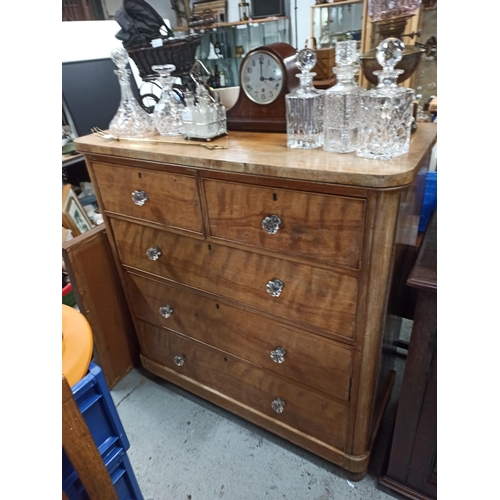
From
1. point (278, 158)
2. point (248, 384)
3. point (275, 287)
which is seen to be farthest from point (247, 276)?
point (248, 384)

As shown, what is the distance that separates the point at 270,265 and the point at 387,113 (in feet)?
1.48

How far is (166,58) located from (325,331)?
0.96m

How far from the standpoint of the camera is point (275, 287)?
1001 millimetres

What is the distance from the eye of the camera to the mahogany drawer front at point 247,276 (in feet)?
3.02

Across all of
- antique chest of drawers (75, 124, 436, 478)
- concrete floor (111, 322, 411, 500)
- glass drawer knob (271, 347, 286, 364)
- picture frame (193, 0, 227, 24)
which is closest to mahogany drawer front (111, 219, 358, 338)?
antique chest of drawers (75, 124, 436, 478)

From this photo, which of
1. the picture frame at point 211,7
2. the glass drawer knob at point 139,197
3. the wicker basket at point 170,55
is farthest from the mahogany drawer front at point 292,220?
the picture frame at point 211,7

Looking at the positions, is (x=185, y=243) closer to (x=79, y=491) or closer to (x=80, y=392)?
(x=80, y=392)

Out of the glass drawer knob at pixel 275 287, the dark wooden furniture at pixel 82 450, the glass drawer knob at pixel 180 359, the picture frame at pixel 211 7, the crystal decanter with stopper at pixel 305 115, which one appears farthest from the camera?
the picture frame at pixel 211 7

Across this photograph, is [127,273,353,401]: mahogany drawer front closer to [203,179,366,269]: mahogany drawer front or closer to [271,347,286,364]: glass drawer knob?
[271,347,286,364]: glass drawer knob

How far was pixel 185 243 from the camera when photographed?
1.13 metres

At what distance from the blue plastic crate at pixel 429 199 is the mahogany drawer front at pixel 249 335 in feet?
1.87

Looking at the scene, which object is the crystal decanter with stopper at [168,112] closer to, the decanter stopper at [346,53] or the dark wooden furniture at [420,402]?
the decanter stopper at [346,53]

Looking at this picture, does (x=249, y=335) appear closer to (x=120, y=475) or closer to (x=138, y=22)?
(x=120, y=475)

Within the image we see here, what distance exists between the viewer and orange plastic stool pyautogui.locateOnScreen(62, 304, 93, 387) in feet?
2.16
